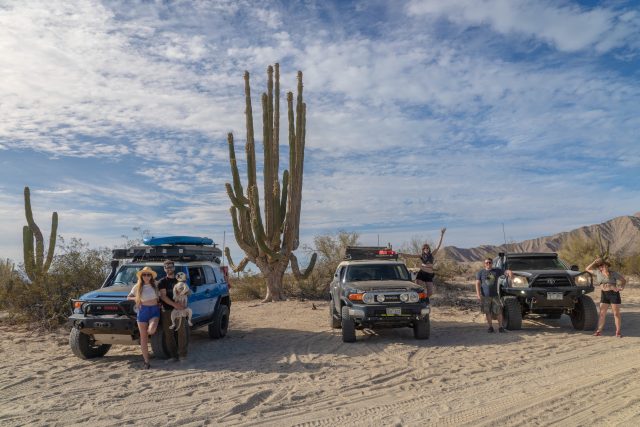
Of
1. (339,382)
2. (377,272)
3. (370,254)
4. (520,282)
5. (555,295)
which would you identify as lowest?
(339,382)

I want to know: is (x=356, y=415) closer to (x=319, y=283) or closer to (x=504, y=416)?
(x=504, y=416)

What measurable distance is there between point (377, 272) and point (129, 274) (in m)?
5.18

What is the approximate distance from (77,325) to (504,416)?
662 centimetres

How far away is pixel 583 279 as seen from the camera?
1109 cm

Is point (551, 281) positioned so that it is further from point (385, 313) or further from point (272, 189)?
point (272, 189)

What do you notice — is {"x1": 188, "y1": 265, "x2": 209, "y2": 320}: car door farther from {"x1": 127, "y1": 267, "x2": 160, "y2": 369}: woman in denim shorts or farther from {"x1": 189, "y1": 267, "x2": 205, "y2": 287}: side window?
{"x1": 127, "y1": 267, "x2": 160, "y2": 369}: woman in denim shorts

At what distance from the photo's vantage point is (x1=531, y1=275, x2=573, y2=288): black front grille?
433 inches

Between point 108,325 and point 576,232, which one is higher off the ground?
point 576,232

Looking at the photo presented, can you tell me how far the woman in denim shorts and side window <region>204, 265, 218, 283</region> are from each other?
2.59 m

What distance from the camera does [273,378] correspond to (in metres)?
7.07

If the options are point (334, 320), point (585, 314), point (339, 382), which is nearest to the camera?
point (339, 382)

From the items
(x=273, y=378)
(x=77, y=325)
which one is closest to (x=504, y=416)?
(x=273, y=378)

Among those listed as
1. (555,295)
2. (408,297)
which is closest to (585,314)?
(555,295)

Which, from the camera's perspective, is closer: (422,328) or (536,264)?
(422,328)
